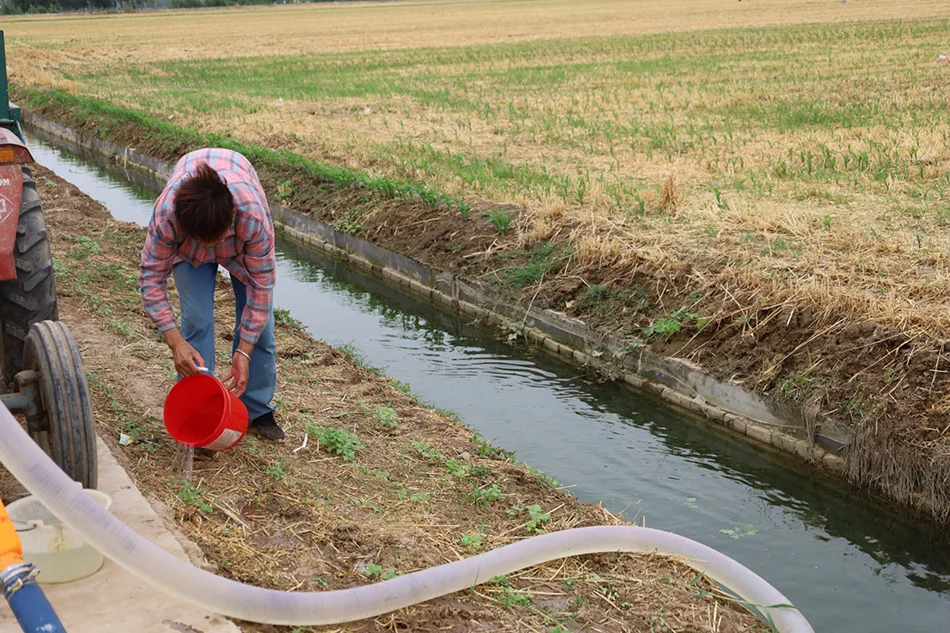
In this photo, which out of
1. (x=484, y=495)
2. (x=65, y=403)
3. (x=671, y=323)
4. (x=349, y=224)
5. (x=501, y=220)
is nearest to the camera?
(x=65, y=403)

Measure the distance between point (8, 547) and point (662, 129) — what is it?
40.4ft

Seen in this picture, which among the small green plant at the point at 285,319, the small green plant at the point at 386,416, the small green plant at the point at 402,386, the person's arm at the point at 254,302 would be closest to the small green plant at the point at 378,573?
the person's arm at the point at 254,302

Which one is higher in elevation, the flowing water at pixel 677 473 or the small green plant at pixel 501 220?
the small green plant at pixel 501 220

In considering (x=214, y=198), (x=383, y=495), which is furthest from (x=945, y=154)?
(x=214, y=198)

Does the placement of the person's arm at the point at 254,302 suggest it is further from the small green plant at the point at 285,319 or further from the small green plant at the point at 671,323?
the small green plant at the point at 285,319

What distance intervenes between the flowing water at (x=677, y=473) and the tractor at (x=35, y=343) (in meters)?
2.84

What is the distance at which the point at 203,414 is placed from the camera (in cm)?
452

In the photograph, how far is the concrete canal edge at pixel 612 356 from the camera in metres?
6.16

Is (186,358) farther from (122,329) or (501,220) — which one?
(501,220)

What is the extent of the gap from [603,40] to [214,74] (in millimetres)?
14124

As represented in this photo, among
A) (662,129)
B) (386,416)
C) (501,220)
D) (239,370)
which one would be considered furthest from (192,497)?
(662,129)

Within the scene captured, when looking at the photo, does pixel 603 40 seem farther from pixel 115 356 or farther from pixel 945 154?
pixel 115 356

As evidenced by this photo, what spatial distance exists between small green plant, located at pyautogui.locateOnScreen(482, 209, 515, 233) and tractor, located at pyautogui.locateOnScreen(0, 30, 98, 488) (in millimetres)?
5278

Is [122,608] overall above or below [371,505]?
above
